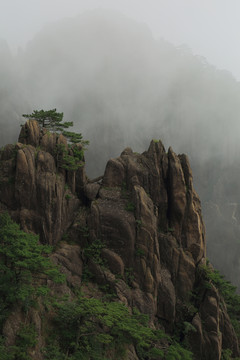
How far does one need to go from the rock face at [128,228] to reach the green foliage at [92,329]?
11.0ft

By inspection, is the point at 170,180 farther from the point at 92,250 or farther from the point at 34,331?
the point at 34,331

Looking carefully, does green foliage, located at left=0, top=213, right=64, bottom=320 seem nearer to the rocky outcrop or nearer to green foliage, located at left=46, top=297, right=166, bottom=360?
green foliage, located at left=46, top=297, right=166, bottom=360

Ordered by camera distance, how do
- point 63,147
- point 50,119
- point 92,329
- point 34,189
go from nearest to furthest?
point 92,329 < point 34,189 < point 63,147 < point 50,119

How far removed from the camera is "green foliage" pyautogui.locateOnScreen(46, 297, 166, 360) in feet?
57.2

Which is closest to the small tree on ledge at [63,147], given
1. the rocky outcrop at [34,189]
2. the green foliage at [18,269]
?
the rocky outcrop at [34,189]

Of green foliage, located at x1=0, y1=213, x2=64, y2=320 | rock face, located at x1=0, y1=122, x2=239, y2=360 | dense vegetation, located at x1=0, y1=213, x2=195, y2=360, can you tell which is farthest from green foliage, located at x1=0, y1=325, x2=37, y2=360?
rock face, located at x1=0, y1=122, x2=239, y2=360

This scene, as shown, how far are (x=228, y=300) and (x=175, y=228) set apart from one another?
18032 millimetres

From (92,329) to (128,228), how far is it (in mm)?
10149

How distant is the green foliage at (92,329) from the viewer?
1742cm

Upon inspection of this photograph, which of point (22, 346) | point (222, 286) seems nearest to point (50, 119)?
point (22, 346)

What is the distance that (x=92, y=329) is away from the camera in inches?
738

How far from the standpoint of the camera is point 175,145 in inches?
3858

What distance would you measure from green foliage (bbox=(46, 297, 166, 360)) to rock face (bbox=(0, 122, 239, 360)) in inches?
132

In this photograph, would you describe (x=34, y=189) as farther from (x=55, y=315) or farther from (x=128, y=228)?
(x=55, y=315)
